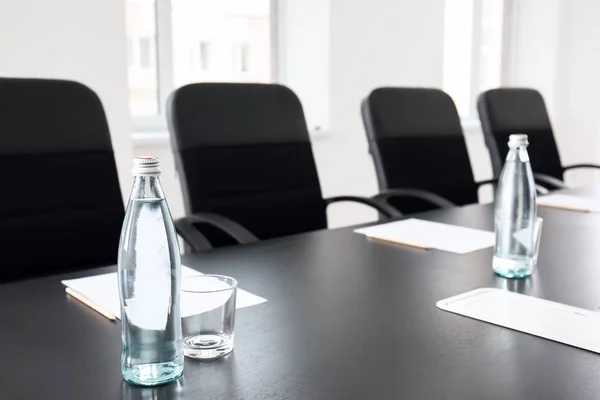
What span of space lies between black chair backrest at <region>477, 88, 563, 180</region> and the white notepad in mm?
1557

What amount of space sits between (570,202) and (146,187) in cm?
156

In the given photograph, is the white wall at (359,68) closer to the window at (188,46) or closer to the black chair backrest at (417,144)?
the window at (188,46)

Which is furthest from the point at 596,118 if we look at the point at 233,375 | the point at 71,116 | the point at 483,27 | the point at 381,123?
the point at 233,375

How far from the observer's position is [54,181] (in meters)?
1.46

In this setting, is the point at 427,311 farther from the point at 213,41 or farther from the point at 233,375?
the point at 213,41

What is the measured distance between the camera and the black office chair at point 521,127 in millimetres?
2521

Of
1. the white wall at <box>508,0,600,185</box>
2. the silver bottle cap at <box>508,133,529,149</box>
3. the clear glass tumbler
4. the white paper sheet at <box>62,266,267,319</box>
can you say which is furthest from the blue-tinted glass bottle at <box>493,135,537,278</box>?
the white wall at <box>508,0,600,185</box>

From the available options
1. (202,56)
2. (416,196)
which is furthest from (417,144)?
(202,56)

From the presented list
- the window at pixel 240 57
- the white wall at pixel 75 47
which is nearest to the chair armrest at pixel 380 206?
the white wall at pixel 75 47

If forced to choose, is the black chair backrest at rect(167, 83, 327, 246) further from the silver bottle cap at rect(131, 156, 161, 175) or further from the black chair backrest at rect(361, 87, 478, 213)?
the silver bottle cap at rect(131, 156, 161, 175)

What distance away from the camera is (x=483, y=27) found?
16.8 feet

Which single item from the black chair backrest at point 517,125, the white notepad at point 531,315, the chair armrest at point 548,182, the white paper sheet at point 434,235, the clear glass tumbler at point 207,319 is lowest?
the chair armrest at point 548,182

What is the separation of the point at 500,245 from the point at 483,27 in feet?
14.3

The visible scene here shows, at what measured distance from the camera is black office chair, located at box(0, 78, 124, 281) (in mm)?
1401
